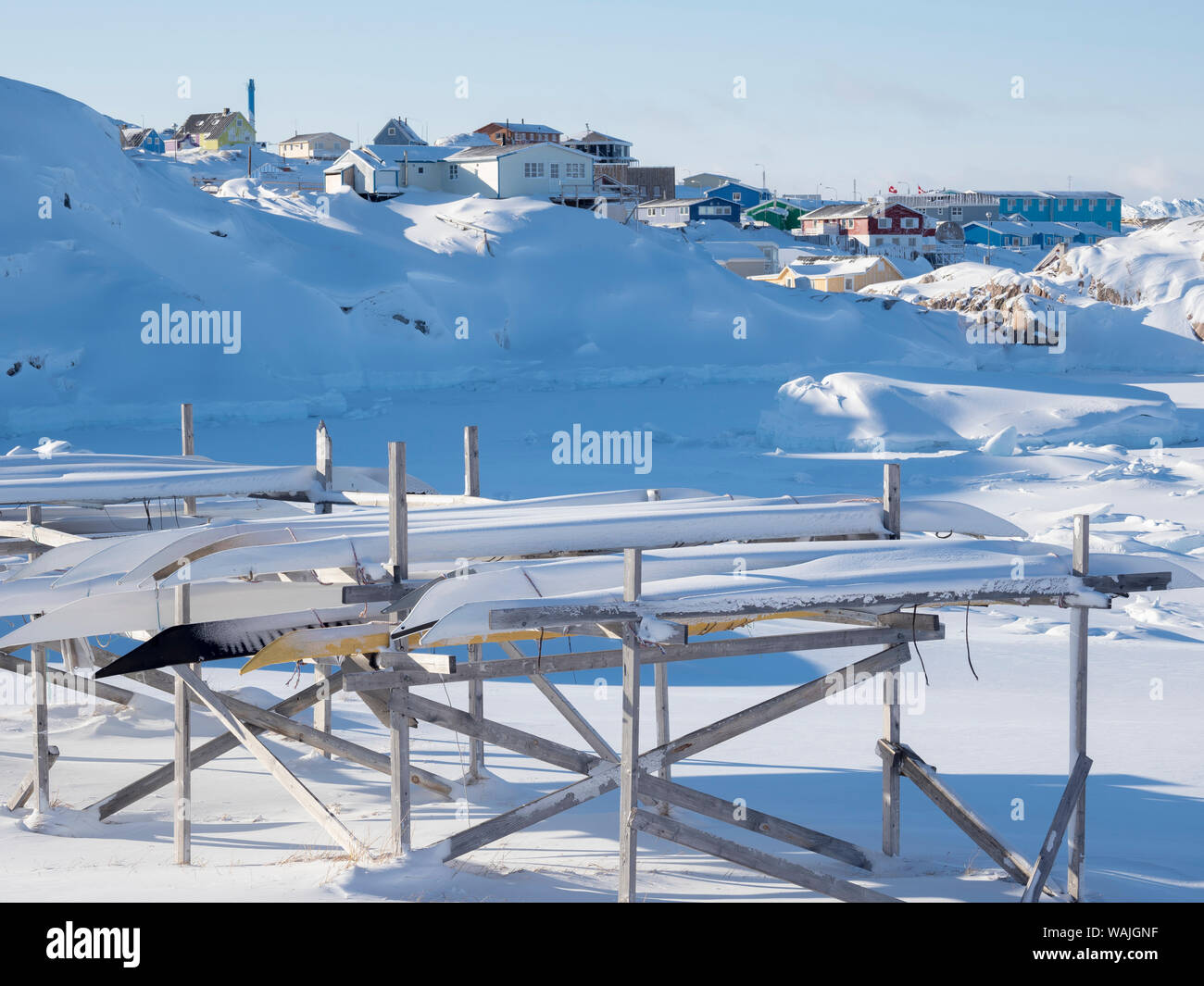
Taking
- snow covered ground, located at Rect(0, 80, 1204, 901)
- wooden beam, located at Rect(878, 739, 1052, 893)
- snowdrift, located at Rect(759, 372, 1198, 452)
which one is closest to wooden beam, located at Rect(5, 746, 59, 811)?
snow covered ground, located at Rect(0, 80, 1204, 901)

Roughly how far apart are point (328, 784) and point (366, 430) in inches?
832

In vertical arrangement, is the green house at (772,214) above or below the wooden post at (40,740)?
above

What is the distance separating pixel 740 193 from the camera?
88.6 m

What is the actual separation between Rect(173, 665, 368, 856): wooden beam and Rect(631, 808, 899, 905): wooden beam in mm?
1491

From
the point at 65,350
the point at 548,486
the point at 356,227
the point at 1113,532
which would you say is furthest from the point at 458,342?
the point at 1113,532

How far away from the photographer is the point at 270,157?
77312 millimetres

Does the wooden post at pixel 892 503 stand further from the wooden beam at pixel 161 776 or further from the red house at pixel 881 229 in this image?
→ the red house at pixel 881 229

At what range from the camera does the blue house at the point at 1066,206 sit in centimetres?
10494

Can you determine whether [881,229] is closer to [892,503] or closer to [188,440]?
[188,440]

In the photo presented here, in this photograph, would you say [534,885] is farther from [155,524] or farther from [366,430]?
[366,430]

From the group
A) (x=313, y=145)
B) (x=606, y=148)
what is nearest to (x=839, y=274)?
(x=606, y=148)

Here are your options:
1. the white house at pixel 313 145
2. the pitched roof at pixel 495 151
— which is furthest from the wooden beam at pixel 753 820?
the white house at pixel 313 145

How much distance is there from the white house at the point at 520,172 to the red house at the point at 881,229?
32.4 metres

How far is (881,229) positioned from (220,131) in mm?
41924
